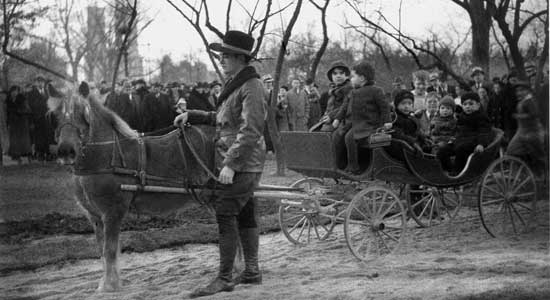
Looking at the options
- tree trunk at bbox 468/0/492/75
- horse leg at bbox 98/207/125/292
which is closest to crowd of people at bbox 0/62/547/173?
tree trunk at bbox 468/0/492/75

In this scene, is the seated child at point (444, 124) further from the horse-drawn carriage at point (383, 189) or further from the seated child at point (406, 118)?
the horse-drawn carriage at point (383, 189)

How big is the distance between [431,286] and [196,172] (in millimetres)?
2000

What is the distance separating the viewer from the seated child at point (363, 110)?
6336 mm

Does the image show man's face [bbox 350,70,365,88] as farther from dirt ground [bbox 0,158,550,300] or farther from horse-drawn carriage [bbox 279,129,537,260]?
dirt ground [bbox 0,158,550,300]

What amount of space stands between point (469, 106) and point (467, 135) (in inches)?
11.9

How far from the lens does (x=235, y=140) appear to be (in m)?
5.07

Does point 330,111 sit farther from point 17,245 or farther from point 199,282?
point 17,245

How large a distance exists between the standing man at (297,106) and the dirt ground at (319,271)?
955mm

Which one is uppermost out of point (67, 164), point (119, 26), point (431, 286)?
point (119, 26)

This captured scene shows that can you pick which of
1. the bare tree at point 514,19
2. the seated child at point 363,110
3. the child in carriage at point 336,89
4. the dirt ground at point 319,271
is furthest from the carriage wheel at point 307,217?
the bare tree at point 514,19

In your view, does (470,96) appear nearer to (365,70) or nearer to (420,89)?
(420,89)

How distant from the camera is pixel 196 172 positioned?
5.58m

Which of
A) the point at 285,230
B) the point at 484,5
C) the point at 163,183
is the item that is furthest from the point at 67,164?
the point at 484,5

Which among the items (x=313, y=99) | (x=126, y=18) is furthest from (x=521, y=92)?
(x=126, y=18)
